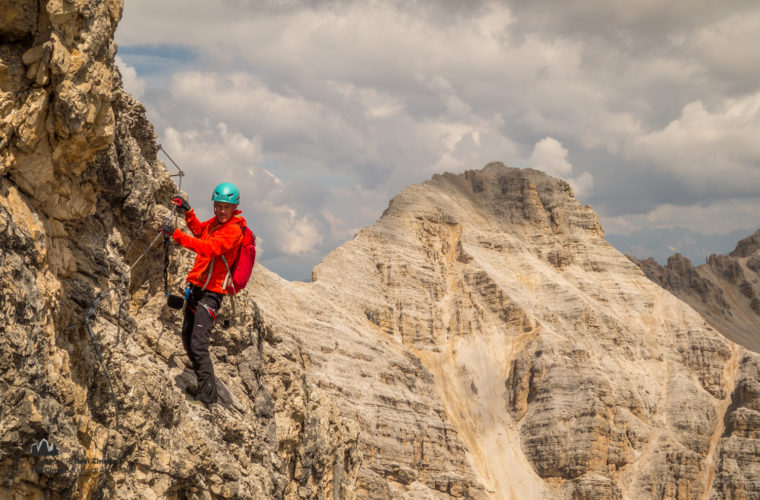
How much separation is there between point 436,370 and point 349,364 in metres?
18.7

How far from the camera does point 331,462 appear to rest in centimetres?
1717

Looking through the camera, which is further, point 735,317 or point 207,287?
point 735,317

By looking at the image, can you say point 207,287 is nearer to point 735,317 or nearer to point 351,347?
point 351,347

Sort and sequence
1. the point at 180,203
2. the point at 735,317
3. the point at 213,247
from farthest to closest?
the point at 735,317 < the point at 180,203 < the point at 213,247

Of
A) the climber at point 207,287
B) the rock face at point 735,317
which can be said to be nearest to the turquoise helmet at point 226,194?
the climber at point 207,287

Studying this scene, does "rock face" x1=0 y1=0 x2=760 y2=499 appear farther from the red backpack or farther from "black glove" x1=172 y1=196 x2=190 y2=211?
the red backpack

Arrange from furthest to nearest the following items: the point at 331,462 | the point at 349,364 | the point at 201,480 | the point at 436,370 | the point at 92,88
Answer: the point at 436,370, the point at 349,364, the point at 331,462, the point at 201,480, the point at 92,88

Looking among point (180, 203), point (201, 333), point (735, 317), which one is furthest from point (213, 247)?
point (735, 317)

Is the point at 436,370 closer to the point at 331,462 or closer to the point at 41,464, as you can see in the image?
the point at 331,462

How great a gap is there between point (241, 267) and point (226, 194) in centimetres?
119

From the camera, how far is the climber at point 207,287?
11.8m

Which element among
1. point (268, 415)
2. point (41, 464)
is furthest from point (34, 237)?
point (268, 415)

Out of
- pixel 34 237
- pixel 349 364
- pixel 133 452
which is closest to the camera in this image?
pixel 34 237

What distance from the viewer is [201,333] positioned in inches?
466
